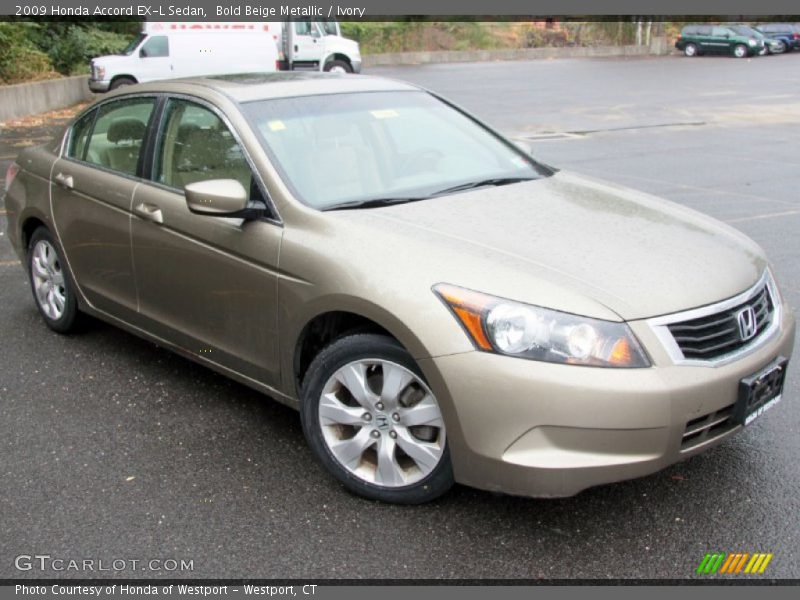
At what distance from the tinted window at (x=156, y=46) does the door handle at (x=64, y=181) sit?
794 inches

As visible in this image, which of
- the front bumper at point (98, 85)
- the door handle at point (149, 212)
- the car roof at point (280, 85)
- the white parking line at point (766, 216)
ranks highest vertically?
the car roof at point (280, 85)

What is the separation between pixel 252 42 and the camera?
2461cm

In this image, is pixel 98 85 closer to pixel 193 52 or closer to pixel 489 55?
pixel 193 52

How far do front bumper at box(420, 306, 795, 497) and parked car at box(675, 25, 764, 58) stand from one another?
4410cm

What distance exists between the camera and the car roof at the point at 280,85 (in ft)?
14.5

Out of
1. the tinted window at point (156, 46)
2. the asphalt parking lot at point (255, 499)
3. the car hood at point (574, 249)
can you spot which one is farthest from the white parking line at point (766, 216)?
the tinted window at point (156, 46)

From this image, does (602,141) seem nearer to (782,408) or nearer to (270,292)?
(782,408)

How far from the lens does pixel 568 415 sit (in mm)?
3027

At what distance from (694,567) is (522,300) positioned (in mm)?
1096

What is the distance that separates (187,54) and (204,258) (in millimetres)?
21731

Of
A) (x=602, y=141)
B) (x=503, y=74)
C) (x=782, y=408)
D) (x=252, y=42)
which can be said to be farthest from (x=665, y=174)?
(x=503, y=74)

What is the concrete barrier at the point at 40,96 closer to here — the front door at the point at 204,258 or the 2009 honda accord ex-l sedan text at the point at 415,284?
the 2009 honda accord ex-l sedan text at the point at 415,284

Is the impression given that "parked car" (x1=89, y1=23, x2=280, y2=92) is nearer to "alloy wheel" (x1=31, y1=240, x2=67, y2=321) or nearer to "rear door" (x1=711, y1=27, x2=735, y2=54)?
"alloy wheel" (x1=31, y1=240, x2=67, y2=321)

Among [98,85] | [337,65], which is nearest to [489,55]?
[337,65]
